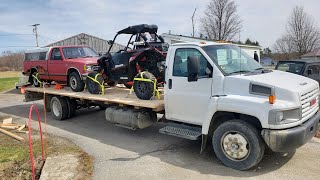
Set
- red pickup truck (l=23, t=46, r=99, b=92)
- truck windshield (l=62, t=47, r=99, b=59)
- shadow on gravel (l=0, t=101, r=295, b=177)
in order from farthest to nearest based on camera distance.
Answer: truck windshield (l=62, t=47, r=99, b=59)
red pickup truck (l=23, t=46, r=99, b=92)
shadow on gravel (l=0, t=101, r=295, b=177)

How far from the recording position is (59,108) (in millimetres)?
10688

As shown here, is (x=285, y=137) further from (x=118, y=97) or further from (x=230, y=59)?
(x=118, y=97)

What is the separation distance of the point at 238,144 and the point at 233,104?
709 mm

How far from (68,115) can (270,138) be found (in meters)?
7.39

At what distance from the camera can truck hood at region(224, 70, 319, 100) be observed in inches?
206

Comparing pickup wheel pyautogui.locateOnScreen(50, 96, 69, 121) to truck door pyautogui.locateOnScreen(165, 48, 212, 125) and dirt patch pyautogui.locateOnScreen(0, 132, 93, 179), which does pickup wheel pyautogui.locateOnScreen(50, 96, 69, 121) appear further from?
truck door pyautogui.locateOnScreen(165, 48, 212, 125)

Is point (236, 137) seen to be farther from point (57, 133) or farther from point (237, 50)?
point (57, 133)

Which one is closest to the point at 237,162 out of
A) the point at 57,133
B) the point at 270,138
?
the point at 270,138

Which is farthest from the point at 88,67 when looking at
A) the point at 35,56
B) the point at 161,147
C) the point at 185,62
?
the point at 185,62

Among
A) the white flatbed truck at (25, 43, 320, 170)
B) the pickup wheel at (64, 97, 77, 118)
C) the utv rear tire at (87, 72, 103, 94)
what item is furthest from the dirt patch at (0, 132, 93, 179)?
the pickup wheel at (64, 97, 77, 118)

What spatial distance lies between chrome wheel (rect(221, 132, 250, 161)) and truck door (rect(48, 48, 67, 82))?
717 cm

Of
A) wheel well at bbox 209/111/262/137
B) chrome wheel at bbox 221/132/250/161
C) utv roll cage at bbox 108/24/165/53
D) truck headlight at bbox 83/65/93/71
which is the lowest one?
chrome wheel at bbox 221/132/250/161

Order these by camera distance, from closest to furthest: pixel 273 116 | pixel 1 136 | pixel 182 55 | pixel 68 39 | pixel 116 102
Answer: pixel 273 116 → pixel 182 55 → pixel 116 102 → pixel 1 136 → pixel 68 39

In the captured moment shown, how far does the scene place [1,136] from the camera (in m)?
9.06
